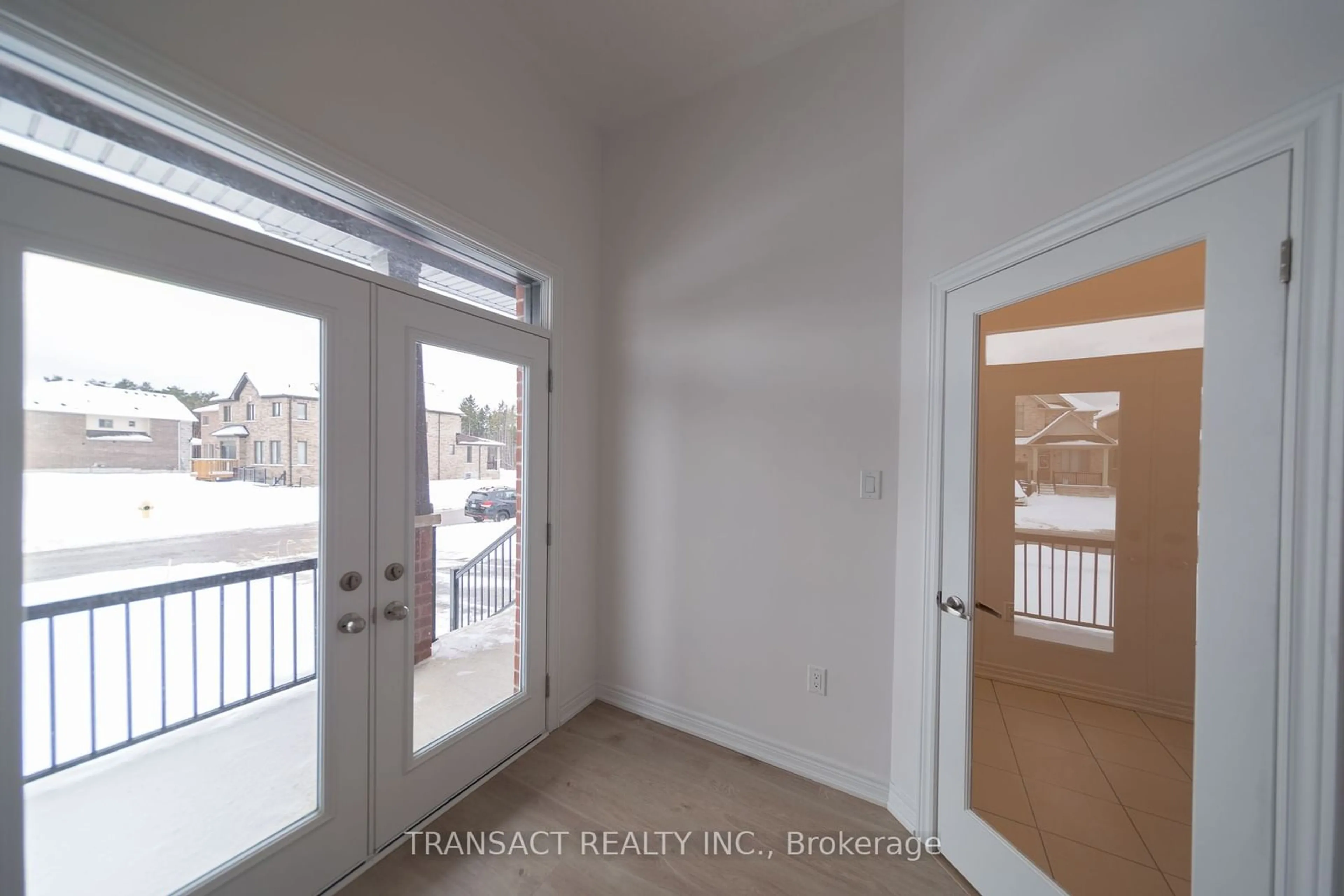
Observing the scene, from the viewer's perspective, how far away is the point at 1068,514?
1.29 meters

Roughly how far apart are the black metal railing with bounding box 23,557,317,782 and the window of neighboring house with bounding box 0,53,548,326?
103 cm

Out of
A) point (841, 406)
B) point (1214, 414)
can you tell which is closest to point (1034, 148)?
point (1214, 414)

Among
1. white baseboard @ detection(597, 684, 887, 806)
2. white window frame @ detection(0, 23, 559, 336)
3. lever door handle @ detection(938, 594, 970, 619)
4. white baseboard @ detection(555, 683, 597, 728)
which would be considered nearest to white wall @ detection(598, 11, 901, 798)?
white baseboard @ detection(597, 684, 887, 806)

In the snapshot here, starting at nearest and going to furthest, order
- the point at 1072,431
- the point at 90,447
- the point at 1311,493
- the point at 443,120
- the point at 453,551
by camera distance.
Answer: the point at 1311,493 → the point at 90,447 → the point at 1072,431 → the point at 443,120 → the point at 453,551

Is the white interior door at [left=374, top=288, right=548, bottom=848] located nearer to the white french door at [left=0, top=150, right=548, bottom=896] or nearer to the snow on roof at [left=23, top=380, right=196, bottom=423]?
the white french door at [left=0, top=150, right=548, bottom=896]

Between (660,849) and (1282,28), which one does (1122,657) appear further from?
→ (660,849)

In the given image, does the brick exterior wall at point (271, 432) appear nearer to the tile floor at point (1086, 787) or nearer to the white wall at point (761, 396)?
the white wall at point (761, 396)

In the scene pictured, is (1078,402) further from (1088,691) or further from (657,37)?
(657,37)

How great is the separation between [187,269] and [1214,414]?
97.8 inches

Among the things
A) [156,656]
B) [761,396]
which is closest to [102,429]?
[156,656]

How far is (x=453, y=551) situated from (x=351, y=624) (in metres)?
0.44

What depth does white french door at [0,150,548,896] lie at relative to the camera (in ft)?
3.21

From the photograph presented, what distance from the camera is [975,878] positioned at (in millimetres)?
1464

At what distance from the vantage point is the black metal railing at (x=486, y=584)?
1880 mm
